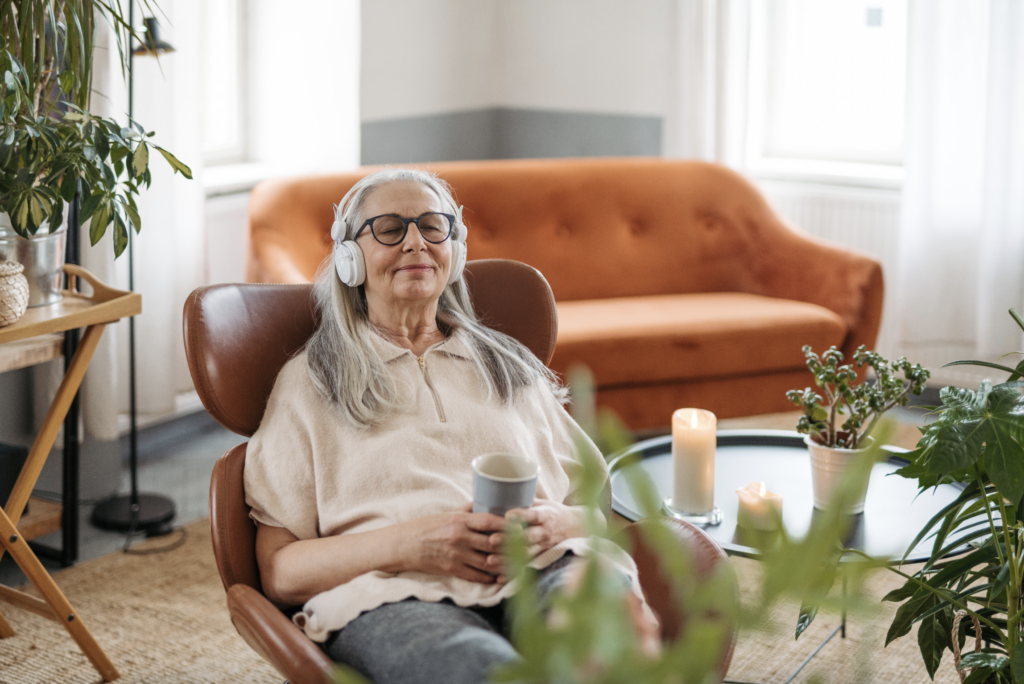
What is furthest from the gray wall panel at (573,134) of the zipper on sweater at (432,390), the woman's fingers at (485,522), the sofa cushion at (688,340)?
the woman's fingers at (485,522)

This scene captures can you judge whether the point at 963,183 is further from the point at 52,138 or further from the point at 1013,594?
the point at 52,138

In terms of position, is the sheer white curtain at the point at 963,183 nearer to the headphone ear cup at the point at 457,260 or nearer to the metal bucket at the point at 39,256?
the headphone ear cup at the point at 457,260

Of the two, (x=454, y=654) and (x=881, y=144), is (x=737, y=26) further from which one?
(x=454, y=654)

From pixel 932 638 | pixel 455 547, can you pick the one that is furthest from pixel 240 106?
pixel 932 638

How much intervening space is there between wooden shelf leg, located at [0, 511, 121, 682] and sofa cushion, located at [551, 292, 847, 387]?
1.41 metres

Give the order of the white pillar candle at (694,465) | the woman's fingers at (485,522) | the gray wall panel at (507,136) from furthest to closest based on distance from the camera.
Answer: the gray wall panel at (507,136)
the white pillar candle at (694,465)
the woman's fingers at (485,522)

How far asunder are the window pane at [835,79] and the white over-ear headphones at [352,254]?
284 cm

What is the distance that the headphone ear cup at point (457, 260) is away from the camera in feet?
5.53

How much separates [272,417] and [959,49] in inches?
118

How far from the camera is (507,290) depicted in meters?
1.87

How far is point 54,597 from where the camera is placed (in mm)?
1976

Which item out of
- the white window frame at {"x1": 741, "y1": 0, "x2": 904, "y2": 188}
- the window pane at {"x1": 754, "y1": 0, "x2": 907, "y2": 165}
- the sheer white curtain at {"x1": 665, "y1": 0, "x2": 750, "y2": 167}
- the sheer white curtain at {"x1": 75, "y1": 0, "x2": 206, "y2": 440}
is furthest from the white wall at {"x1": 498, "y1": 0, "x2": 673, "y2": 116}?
the sheer white curtain at {"x1": 75, "y1": 0, "x2": 206, "y2": 440}

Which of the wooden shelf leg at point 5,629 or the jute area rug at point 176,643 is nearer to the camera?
the jute area rug at point 176,643

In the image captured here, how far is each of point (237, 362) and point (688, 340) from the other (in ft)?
5.60
